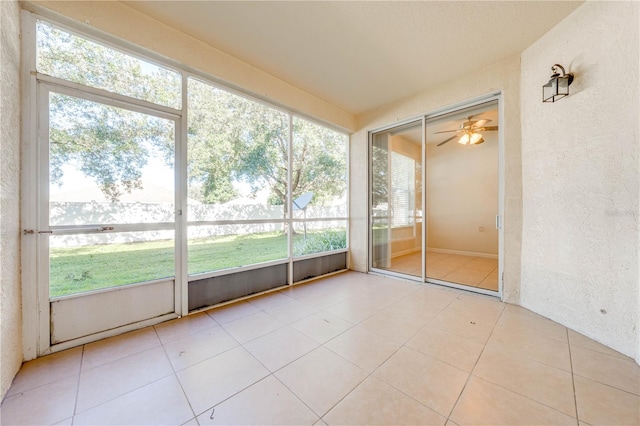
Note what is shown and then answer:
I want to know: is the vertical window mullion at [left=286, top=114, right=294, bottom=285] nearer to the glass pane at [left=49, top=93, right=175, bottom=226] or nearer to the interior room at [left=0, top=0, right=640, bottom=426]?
the interior room at [left=0, top=0, right=640, bottom=426]

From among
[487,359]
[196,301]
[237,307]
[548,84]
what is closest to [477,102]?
[548,84]

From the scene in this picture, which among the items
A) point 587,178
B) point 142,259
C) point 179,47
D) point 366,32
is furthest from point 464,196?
point 142,259

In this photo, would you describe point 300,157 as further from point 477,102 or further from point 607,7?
point 607,7

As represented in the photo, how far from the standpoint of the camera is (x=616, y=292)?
1925 millimetres

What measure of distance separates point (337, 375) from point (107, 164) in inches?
104

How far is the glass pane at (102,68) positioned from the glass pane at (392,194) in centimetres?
323

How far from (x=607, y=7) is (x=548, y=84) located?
1.92 feet

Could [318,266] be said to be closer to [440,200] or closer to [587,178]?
[587,178]

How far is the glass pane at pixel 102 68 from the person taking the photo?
1.91 meters

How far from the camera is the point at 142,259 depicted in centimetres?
234

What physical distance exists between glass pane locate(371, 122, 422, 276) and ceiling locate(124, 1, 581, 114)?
4.13ft

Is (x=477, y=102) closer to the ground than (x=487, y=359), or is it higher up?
higher up

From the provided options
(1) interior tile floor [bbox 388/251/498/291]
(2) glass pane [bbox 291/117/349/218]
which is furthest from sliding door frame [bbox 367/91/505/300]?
(2) glass pane [bbox 291/117/349/218]

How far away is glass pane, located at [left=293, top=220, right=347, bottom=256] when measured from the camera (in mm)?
3734
